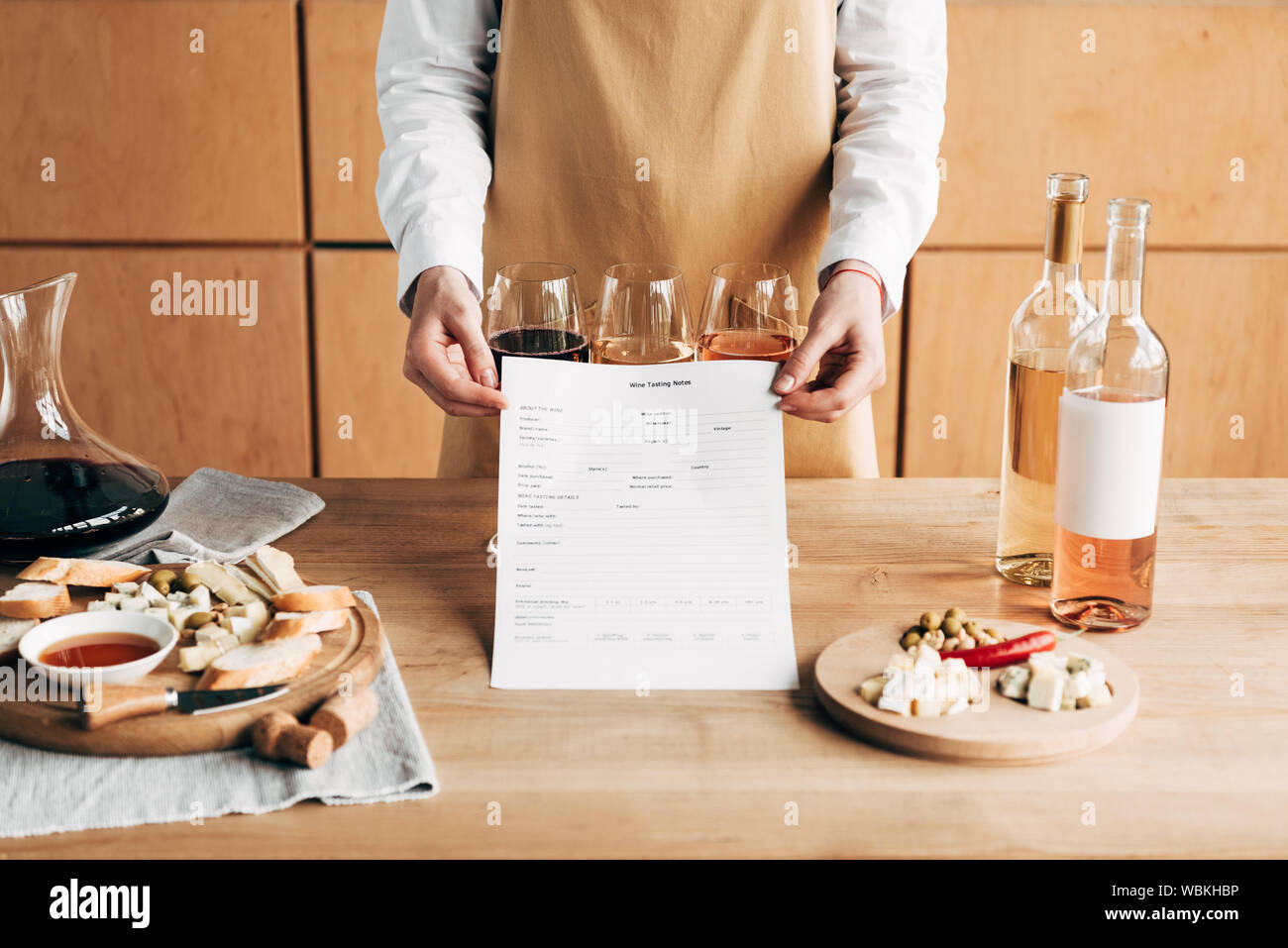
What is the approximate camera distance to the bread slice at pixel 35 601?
898 mm

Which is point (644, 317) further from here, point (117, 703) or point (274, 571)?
point (117, 703)

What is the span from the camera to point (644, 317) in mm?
1025

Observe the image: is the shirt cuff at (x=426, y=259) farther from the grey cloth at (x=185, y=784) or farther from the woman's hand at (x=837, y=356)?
the grey cloth at (x=185, y=784)

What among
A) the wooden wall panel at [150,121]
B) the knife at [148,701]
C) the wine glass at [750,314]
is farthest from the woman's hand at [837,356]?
the wooden wall panel at [150,121]

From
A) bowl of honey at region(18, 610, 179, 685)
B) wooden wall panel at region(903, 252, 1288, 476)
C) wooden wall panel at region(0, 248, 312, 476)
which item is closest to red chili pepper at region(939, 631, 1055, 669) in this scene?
bowl of honey at region(18, 610, 179, 685)

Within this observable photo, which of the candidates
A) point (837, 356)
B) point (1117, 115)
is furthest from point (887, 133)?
point (1117, 115)

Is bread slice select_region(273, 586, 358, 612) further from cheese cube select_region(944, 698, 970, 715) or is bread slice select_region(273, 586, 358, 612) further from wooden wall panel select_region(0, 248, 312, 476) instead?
wooden wall panel select_region(0, 248, 312, 476)

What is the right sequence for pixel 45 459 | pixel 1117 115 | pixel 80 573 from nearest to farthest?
1. pixel 80 573
2. pixel 45 459
3. pixel 1117 115

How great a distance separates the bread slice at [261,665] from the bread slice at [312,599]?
39mm

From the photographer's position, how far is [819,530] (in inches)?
46.5

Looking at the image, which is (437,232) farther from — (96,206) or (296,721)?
(96,206)

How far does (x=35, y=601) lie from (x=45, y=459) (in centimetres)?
23

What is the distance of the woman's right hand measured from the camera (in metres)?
1.01
